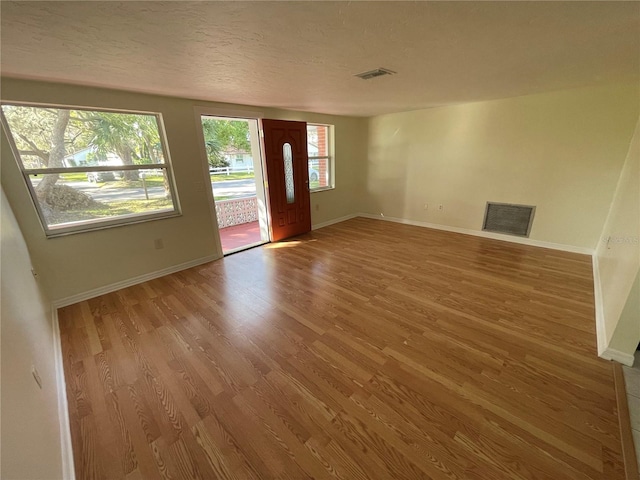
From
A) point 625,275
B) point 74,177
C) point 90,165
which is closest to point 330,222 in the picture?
point 90,165

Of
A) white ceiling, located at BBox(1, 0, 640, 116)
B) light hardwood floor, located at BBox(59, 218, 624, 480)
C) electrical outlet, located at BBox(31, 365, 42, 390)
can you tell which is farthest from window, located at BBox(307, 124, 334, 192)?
electrical outlet, located at BBox(31, 365, 42, 390)

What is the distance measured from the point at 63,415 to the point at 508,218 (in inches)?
211

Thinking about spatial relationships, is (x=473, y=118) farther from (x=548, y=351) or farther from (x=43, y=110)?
(x=43, y=110)

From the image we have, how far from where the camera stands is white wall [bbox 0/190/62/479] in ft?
2.44

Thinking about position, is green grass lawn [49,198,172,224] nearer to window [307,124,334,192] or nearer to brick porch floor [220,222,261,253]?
brick porch floor [220,222,261,253]

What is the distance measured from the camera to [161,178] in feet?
10.1

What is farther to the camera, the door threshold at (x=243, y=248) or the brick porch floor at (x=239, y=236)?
the brick porch floor at (x=239, y=236)

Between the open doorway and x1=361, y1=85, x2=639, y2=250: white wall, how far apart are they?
3027 mm

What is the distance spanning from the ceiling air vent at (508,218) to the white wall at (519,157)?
8 cm

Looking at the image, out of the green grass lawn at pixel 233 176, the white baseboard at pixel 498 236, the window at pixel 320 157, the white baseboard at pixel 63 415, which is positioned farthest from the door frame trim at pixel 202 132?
the white baseboard at pixel 498 236

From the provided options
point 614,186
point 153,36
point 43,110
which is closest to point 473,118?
point 614,186

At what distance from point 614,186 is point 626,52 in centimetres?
202

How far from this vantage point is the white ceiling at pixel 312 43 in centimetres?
120

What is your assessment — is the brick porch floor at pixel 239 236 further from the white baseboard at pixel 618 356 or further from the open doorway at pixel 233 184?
the white baseboard at pixel 618 356
